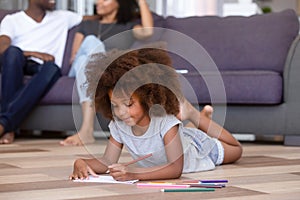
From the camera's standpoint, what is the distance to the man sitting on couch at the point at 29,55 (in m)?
3.38

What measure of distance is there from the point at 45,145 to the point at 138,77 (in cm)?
161

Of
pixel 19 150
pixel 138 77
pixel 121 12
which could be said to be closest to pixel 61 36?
pixel 121 12

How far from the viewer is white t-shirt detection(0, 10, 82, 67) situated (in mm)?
3662

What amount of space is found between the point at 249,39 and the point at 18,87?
50.4 inches

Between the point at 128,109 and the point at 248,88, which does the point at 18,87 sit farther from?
the point at 128,109

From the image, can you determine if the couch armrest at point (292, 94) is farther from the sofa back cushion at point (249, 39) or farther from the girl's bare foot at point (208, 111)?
the girl's bare foot at point (208, 111)

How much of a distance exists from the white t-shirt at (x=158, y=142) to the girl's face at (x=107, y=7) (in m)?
1.69

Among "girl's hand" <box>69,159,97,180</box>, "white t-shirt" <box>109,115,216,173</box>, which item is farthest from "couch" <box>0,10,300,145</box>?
"girl's hand" <box>69,159,97,180</box>

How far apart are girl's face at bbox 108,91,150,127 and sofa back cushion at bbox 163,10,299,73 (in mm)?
1767

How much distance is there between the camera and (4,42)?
140 inches

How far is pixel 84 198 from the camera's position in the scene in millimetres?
1506

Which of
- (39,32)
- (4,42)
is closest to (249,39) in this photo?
(39,32)

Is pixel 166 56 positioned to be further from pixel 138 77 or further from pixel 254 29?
pixel 254 29

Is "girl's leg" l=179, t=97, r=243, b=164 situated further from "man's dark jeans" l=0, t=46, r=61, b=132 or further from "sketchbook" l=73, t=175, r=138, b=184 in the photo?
"man's dark jeans" l=0, t=46, r=61, b=132
